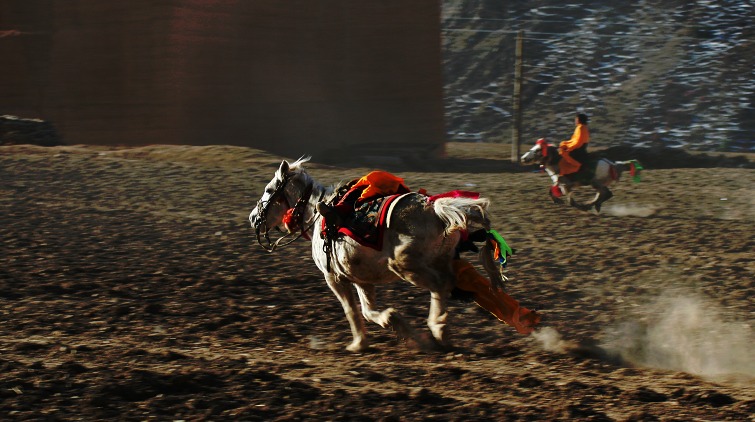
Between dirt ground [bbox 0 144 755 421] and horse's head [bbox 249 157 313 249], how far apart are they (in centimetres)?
103

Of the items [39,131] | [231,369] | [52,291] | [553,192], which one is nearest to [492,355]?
[231,369]

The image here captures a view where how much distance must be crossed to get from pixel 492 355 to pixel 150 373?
2.72m

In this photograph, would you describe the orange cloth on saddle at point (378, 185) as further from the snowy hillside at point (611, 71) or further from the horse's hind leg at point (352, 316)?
the snowy hillside at point (611, 71)

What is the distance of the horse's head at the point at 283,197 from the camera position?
8.22 meters

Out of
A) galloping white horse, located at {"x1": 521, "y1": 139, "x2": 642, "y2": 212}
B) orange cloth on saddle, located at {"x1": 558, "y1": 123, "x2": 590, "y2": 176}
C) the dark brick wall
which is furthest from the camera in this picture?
the dark brick wall

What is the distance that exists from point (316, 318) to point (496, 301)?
7.54ft

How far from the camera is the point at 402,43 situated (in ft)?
85.8

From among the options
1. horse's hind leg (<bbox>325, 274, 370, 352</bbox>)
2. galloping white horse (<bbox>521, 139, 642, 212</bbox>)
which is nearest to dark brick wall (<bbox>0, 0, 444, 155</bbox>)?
galloping white horse (<bbox>521, 139, 642, 212</bbox>)

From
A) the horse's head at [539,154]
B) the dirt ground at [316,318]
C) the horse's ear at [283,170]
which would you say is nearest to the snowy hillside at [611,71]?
the horse's head at [539,154]

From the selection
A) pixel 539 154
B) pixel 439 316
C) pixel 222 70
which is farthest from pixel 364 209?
pixel 222 70

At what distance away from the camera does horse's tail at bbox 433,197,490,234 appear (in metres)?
7.25

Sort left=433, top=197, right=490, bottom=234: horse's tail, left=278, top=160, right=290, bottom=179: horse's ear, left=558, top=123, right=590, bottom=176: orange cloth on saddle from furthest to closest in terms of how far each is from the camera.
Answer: left=558, top=123, right=590, bottom=176: orange cloth on saddle → left=278, top=160, right=290, bottom=179: horse's ear → left=433, top=197, right=490, bottom=234: horse's tail

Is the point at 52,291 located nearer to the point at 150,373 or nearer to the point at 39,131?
the point at 150,373

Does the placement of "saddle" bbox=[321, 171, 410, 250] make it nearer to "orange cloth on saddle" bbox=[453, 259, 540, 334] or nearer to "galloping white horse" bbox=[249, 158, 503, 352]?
"galloping white horse" bbox=[249, 158, 503, 352]
